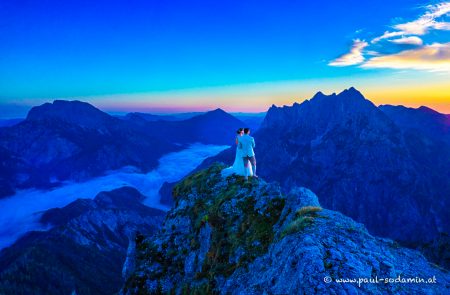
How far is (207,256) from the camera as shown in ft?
90.0

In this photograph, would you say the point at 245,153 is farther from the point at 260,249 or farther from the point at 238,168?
the point at 260,249

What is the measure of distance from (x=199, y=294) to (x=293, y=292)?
458 inches

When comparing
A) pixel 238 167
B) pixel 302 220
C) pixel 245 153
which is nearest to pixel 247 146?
pixel 245 153

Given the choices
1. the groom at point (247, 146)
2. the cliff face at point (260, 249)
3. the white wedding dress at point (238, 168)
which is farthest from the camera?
the white wedding dress at point (238, 168)

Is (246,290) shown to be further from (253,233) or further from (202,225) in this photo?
(202,225)

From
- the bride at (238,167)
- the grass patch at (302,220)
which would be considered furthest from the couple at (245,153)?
the grass patch at (302,220)

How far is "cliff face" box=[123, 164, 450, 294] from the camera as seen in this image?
50.8 ft

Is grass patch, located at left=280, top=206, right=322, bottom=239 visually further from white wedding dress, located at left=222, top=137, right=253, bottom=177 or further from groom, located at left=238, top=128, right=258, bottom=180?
white wedding dress, located at left=222, top=137, right=253, bottom=177

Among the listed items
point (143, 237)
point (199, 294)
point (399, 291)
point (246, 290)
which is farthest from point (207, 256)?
point (399, 291)

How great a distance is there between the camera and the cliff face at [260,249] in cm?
1547

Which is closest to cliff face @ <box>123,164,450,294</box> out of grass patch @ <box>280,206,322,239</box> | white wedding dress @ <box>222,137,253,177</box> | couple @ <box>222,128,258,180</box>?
grass patch @ <box>280,206,322,239</box>

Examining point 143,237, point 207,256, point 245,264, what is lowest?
point 143,237

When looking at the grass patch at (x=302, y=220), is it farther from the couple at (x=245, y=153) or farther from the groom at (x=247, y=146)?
the groom at (x=247, y=146)

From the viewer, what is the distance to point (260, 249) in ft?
72.1
